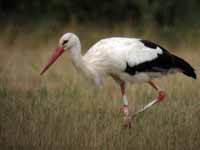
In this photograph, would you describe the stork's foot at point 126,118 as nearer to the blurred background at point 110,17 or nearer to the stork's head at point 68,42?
the stork's head at point 68,42

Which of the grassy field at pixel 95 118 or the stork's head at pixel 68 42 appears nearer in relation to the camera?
the grassy field at pixel 95 118

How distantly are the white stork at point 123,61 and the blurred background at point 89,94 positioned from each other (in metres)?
0.31

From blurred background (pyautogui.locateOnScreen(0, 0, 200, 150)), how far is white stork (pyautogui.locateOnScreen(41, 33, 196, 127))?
12.3 inches

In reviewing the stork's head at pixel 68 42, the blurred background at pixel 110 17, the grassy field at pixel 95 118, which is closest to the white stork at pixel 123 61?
the stork's head at pixel 68 42

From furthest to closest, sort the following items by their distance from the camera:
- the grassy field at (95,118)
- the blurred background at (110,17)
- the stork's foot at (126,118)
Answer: the blurred background at (110,17), the stork's foot at (126,118), the grassy field at (95,118)

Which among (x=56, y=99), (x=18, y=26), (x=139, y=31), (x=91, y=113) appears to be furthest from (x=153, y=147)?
(x=18, y=26)

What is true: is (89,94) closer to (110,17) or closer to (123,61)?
(123,61)

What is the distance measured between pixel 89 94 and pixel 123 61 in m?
1.10

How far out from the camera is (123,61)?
7566 millimetres

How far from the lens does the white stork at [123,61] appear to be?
25.0 ft

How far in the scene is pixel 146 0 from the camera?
1448cm

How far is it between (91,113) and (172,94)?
125cm

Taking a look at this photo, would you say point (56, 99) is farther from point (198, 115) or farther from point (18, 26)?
point (18, 26)

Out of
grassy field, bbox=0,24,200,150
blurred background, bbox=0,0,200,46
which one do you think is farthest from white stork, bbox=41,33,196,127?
blurred background, bbox=0,0,200,46
